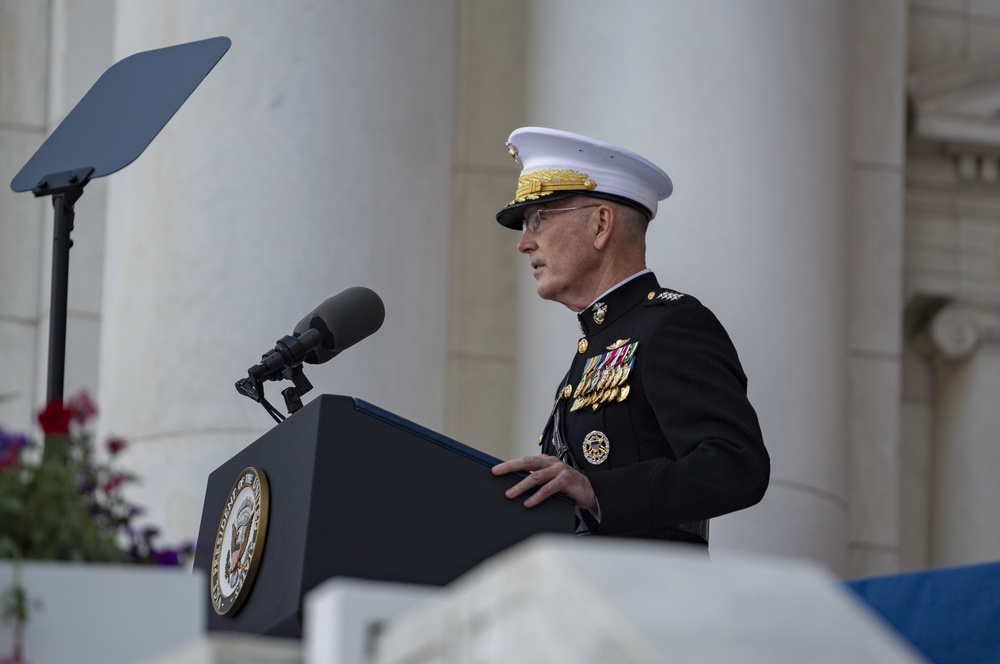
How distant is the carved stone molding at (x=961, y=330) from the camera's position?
8.62 metres

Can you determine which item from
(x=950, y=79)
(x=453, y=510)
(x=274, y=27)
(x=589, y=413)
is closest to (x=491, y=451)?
(x=274, y=27)

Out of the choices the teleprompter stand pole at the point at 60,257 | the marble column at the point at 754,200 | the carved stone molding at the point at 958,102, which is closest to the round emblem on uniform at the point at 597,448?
the teleprompter stand pole at the point at 60,257

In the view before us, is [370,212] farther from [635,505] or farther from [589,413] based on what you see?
[635,505]

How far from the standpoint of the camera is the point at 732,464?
4.36 m

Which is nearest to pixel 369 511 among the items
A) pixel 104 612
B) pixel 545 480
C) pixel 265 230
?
pixel 545 480

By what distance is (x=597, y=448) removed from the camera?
468 centimetres

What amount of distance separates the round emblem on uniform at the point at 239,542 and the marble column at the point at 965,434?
193 inches

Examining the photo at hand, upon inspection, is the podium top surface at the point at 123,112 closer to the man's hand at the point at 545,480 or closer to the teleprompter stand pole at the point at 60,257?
the teleprompter stand pole at the point at 60,257

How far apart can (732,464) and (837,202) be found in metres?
3.71

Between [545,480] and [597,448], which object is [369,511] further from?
[597,448]

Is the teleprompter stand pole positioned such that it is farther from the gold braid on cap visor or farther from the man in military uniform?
the gold braid on cap visor

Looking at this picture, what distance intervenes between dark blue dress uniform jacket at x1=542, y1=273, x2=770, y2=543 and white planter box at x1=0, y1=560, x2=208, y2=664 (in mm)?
1603

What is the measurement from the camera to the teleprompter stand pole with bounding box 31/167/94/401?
433 cm

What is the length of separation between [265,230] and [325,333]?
119 inches
